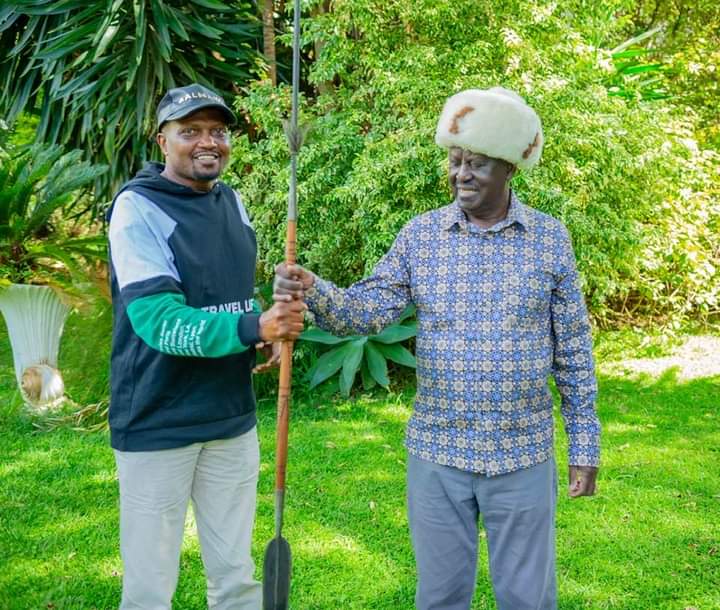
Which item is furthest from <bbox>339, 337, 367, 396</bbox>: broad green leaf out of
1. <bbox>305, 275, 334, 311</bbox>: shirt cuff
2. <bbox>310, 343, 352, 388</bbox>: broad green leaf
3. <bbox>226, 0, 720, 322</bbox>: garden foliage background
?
<bbox>305, 275, 334, 311</bbox>: shirt cuff

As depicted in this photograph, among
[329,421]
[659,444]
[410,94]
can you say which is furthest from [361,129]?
[659,444]

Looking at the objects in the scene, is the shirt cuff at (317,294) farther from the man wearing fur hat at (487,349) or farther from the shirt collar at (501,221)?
the shirt collar at (501,221)

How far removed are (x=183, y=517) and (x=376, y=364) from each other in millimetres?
3652

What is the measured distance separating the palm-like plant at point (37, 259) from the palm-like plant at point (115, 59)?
0.80m

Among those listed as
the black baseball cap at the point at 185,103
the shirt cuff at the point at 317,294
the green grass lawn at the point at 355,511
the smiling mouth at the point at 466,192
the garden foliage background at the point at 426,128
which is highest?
the garden foliage background at the point at 426,128

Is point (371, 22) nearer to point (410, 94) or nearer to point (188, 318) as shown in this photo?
point (410, 94)

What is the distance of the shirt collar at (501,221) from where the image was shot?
2338mm

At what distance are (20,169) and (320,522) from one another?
3426 mm

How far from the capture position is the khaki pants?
2.54 metres

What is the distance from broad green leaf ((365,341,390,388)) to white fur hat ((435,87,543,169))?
13.0 ft

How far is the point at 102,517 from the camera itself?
4.29 m

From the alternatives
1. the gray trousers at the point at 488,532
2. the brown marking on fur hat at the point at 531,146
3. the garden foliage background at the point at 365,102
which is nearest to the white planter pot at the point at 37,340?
the garden foliage background at the point at 365,102

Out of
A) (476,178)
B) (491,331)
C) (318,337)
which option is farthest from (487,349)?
(318,337)

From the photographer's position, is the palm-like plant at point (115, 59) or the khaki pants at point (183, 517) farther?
the palm-like plant at point (115, 59)
